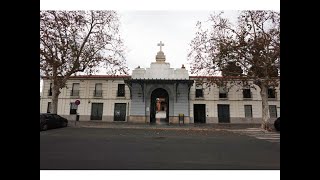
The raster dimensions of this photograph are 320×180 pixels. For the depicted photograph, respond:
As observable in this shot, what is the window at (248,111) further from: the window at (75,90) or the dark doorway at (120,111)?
the window at (75,90)

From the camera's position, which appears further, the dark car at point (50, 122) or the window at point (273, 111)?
the window at point (273, 111)

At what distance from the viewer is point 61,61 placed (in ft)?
65.7

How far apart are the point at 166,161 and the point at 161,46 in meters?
20.5

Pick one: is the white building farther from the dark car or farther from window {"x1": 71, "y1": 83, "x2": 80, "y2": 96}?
the dark car

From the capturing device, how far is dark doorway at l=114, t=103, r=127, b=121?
26453mm

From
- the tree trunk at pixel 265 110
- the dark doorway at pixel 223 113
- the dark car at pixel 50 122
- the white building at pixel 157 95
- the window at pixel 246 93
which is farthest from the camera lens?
the window at pixel 246 93

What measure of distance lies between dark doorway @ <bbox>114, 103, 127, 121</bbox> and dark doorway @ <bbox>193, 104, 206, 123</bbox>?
29.1 ft

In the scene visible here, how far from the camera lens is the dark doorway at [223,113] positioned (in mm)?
26222

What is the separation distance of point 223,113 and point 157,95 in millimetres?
8730

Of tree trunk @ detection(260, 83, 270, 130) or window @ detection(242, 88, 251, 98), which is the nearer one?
tree trunk @ detection(260, 83, 270, 130)

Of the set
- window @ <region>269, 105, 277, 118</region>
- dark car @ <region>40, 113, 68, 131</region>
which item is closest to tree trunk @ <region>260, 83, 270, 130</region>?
window @ <region>269, 105, 277, 118</region>

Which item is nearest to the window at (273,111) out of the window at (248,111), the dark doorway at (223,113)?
the window at (248,111)

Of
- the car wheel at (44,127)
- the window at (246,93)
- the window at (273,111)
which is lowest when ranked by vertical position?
the car wheel at (44,127)
